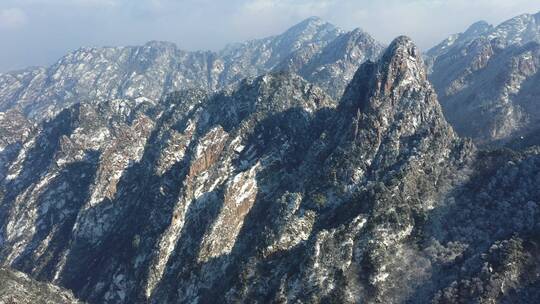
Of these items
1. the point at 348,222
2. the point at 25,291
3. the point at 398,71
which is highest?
the point at 398,71

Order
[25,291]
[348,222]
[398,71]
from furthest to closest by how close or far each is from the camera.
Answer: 1. [398,71]
2. [348,222]
3. [25,291]

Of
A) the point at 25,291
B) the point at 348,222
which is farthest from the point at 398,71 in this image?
the point at 25,291

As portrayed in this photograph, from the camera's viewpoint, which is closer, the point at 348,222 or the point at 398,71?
the point at 348,222

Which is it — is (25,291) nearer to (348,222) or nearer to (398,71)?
(348,222)

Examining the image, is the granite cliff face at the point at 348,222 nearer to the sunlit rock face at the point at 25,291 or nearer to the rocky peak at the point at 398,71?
the rocky peak at the point at 398,71

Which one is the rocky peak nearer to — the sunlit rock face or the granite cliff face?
the granite cliff face

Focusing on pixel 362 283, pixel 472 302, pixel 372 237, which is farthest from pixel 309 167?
pixel 472 302

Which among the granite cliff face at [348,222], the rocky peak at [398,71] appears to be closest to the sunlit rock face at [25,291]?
the granite cliff face at [348,222]

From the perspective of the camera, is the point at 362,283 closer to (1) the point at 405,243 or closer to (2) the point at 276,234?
(1) the point at 405,243

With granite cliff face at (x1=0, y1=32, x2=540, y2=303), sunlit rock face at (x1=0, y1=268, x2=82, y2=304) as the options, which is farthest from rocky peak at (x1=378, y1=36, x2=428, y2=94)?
sunlit rock face at (x1=0, y1=268, x2=82, y2=304)

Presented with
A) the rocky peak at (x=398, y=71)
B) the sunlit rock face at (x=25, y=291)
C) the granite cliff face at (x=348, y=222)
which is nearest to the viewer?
the granite cliff face at (x=348, y=222)

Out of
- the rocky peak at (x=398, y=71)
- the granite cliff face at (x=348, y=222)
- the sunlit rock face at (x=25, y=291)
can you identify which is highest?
the rocky peak at (x=398, y=71)
